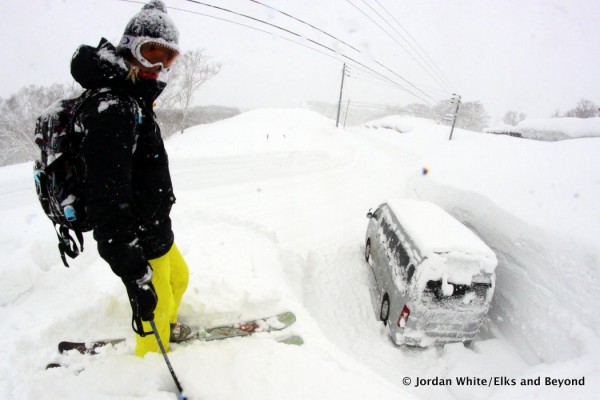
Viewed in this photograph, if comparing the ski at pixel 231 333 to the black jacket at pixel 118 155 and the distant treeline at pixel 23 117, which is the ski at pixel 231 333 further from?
the distant treeline at pixel 23 117

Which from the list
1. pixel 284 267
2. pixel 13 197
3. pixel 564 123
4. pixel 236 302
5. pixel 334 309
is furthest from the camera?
pixel 564 123

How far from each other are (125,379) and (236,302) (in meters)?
1.37

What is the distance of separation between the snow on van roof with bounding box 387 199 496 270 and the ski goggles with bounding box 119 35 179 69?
13.2 ft

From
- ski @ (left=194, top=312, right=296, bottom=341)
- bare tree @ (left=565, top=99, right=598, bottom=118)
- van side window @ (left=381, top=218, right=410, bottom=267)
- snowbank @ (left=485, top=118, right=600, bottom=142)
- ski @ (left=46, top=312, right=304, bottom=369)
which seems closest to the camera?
ski @ (left=46, top=312, right=304, bottom=369)

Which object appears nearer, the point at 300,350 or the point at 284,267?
the point at 300,350

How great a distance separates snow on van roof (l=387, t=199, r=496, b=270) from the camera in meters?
4.48

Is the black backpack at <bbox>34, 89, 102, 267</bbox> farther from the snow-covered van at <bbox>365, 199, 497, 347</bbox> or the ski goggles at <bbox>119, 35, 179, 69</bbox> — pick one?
the snow-covered van at <bbox>365, 199, 497, 347</bbox>

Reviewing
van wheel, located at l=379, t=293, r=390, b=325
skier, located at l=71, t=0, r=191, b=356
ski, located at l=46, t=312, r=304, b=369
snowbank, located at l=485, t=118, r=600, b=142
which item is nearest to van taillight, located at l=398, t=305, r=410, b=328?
van wheel, located at l=379, t=293, r=390, b=325

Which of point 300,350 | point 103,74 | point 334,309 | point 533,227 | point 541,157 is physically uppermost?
point 103,74

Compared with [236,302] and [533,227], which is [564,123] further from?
[236,302]

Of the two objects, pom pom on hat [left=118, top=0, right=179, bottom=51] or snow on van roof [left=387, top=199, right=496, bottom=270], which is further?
snow on van roof [left=387, top=199, right=496, bottom=270]

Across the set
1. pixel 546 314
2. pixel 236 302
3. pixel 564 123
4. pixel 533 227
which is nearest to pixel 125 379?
pixel 236 302

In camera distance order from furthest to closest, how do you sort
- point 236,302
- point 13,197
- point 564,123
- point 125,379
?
point 564,123 → point 13,197 → point 236,302 → point 125,379

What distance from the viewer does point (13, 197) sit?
26.2 ft
